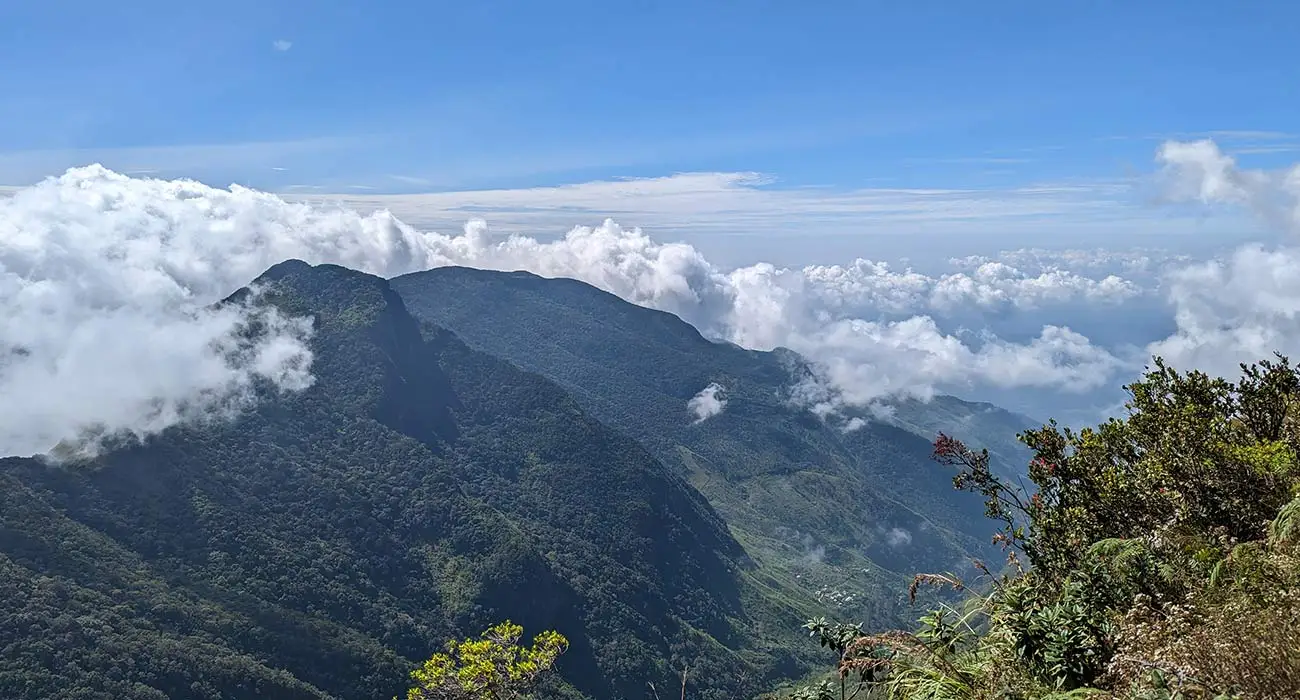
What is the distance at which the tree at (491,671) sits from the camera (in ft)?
63.8

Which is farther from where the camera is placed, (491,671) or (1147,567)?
(491,671)

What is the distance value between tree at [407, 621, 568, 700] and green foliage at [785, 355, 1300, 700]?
40.0ft

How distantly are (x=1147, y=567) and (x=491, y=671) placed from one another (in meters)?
16.0

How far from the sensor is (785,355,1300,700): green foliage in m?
7.21

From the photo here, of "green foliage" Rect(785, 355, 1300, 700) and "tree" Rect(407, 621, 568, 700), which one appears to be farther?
"tree" Rect(407, 621, 568, 700)

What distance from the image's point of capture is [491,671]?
801 inches

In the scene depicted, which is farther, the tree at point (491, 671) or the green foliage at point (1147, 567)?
the tree at point (491, 671)

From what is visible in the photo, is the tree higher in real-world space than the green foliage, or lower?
lower

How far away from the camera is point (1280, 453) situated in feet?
47.8

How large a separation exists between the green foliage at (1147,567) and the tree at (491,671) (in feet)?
40.0

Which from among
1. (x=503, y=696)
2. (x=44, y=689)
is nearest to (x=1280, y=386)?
(x=503, y=696)

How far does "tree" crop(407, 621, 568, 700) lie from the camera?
1945 cm

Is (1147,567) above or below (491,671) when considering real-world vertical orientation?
above

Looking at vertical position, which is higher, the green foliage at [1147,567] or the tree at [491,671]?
the green foliage at [1147,567]
